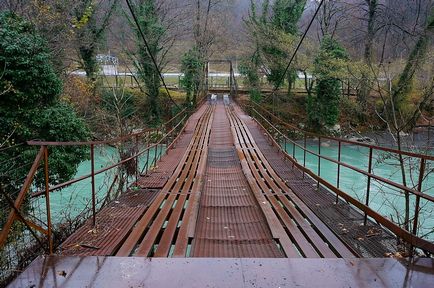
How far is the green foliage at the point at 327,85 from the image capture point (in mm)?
21188

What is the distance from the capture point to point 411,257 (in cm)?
284

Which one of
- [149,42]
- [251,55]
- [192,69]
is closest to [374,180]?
[192,69]

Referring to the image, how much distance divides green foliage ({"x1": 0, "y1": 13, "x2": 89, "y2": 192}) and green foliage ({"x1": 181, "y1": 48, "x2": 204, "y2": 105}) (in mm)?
14014

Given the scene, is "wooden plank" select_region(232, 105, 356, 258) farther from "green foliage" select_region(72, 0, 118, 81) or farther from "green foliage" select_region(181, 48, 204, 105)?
"green foliage" select_region(181, 48, 204, 105)

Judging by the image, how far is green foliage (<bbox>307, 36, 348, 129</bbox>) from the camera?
69.5 ft

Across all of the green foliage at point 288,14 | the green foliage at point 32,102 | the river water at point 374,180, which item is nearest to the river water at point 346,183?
the river water at point 374,180

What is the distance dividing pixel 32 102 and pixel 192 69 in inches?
584

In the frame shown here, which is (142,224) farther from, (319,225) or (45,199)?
(45,199)

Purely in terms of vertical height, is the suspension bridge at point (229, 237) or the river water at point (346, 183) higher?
the suspension bridge at point (229, 237)

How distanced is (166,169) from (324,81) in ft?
58.3

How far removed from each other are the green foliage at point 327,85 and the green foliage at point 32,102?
1544 cm

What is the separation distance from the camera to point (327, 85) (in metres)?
22.6

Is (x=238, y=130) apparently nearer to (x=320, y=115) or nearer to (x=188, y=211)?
(x=188, y=211)

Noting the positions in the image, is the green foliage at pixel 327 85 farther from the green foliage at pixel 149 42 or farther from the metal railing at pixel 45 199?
Result: the metal railing at pixel 45 199
